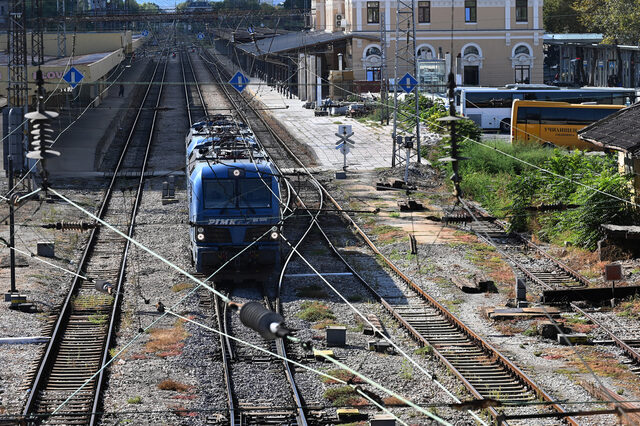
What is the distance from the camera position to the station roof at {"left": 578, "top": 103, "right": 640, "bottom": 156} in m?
20.4

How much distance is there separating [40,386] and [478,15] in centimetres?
5594

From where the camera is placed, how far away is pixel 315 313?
648 inches

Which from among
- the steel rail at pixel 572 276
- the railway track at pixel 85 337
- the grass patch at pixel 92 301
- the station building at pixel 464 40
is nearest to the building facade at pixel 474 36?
the station building at pixel 464 40

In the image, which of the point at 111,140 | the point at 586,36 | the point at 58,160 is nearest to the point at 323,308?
the point at 58,160

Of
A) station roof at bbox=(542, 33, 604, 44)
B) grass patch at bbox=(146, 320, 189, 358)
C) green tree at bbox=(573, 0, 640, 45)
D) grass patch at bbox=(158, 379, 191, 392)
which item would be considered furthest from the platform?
grass patch at bbox=(158, 379, 191, 392)

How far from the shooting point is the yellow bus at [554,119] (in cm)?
3838

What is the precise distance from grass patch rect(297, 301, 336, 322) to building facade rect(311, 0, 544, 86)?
47.9m

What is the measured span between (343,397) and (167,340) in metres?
3.78

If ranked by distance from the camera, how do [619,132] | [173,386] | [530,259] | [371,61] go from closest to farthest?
1. [173,386]
2. [530,259]
3. [619,132]
4. [371,61]

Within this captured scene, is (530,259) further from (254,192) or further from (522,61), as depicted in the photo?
(522,61)

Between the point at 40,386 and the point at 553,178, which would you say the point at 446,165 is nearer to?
the point at 553,178

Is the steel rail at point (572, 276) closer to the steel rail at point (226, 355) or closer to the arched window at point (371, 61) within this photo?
the steel rail at point (226, 355)

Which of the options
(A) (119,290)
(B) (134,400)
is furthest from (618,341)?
(A) (119,290)

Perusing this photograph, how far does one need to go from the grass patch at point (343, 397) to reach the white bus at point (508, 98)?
3172 cm
